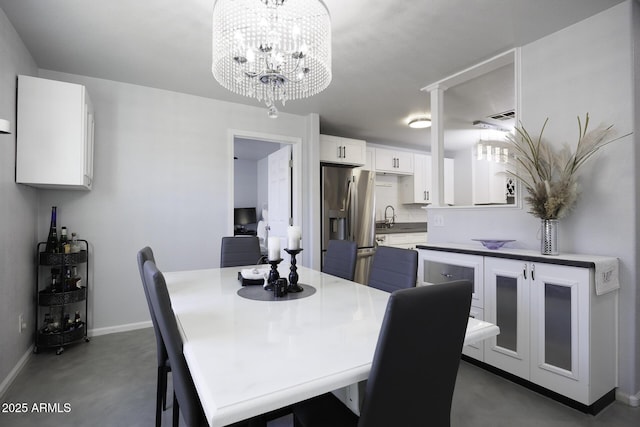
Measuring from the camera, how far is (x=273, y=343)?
1067mm

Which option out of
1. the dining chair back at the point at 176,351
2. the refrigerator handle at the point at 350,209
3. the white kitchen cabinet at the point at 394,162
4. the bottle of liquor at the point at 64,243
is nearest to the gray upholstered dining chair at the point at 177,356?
the dining chair back at the point at 176,351

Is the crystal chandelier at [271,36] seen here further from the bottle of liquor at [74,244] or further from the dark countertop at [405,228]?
the dark countertop at [405,228]

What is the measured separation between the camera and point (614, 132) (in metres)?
1.97

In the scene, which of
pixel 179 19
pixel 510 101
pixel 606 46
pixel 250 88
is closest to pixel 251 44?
pixel 250 88

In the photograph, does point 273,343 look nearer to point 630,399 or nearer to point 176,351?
point 176,351

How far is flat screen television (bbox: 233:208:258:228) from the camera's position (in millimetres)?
6720

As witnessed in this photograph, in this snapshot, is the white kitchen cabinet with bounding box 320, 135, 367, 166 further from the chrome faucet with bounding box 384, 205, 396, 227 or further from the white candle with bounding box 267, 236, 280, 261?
the white candle with bounding box 267, 236, 280, 261

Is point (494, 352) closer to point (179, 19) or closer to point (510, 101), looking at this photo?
point (510, 101)

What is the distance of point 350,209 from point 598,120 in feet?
9.33

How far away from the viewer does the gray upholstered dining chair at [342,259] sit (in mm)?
2320

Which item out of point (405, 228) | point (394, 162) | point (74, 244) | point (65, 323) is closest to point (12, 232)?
point (74, 244)

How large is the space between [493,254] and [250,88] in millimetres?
2094

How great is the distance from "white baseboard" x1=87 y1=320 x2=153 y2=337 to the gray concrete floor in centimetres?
41

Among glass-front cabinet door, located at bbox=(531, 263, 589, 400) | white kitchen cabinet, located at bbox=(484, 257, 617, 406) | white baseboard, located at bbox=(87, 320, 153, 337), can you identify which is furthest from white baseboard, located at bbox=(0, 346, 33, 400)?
glass-front cabinet door, located at bbox=(531, 263, 589, 400)
